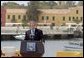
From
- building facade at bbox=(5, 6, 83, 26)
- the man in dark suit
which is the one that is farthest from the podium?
building facade at bbox=(5, 6, 83, 26)

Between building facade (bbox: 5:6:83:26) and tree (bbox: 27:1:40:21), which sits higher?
tree (bbox: 27:1:40:21)

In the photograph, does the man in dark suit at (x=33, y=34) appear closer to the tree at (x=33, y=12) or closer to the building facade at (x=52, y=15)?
the tree at (x=33, y=12)

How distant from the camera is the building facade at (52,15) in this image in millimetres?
3703

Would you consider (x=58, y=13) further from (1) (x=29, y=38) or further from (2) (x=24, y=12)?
(1) (x=29, y=38)

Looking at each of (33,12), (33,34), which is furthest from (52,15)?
(33,34)

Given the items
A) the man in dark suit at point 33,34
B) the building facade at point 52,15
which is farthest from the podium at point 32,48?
the building facade at point 52,15

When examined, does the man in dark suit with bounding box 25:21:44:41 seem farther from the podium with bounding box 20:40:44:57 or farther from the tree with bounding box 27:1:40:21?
the tree with bounding box 27:1:40:21

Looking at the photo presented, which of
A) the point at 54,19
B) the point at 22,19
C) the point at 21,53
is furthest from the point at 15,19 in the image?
the point at 21,53

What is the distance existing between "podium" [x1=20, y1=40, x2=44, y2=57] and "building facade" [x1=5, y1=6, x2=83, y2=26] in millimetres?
934

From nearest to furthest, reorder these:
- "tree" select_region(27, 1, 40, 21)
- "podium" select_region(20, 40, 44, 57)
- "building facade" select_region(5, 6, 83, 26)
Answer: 1. "podium" select_region(20, 40, 44, 57)
2. "tree" select_region(27, 1, 40, 21)
3. "building facade" select_region(5, 6, 83, 26)

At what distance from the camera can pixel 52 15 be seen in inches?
158

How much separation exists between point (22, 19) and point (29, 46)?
1.07 metres

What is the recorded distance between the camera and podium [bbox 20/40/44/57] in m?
2.66

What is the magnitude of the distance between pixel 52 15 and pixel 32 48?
144cm
